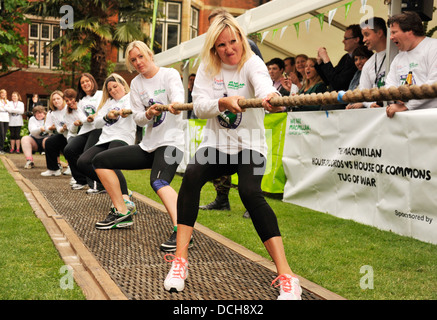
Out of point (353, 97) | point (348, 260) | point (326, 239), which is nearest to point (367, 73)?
point (326, 239)

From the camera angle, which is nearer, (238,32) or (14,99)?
(238,32)

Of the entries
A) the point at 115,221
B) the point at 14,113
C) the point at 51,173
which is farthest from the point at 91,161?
the point at 14,113

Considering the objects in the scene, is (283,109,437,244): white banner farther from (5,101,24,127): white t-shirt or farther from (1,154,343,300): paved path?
(5,101,24,127): white t-shirt

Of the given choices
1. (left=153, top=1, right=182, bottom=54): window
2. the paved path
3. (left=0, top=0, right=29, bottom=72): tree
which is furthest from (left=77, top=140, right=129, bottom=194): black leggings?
(left=153, top=1, right=182, bottom=54): window

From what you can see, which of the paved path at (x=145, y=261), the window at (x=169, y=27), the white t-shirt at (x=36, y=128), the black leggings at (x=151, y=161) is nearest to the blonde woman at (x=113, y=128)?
the paved path at (x=145, y=261)

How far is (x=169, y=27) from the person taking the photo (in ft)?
99.7

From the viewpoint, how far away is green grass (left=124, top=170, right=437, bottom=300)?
140 inches

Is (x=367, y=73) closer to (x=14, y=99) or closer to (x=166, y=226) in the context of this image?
(x=166, y=226)

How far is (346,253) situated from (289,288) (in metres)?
1.53

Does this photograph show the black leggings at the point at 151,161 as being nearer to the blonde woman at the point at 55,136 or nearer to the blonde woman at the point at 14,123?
the blonde woman at the point at 55,136

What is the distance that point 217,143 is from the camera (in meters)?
3.55

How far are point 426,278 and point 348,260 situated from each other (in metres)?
0.67

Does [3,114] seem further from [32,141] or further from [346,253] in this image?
[346,253]

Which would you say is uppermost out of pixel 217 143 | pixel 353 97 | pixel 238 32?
pixel 238 32
